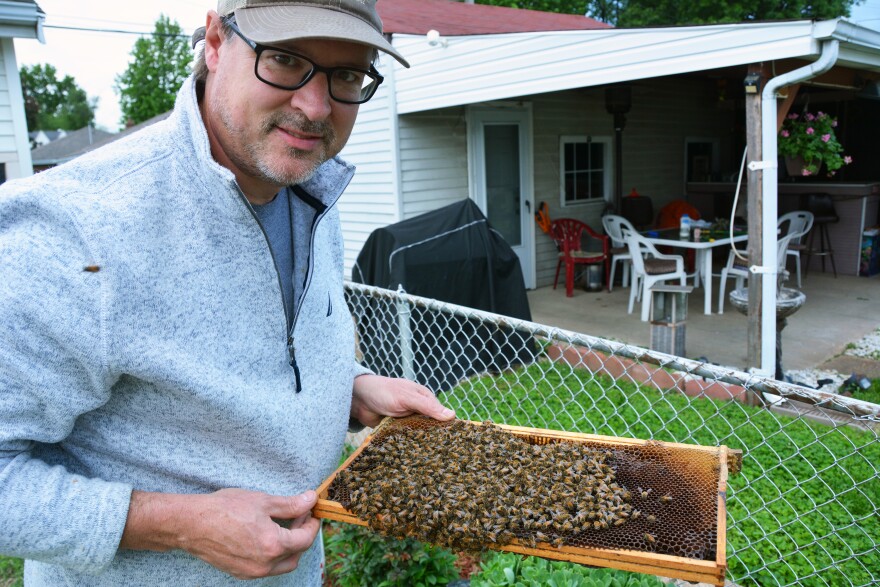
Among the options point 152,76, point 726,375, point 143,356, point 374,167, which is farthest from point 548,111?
point 152,76

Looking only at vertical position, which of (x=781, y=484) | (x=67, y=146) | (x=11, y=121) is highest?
(x=67, y=146)

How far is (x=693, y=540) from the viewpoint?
1296 mm

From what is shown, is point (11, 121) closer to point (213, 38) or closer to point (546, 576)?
point (213, 38)

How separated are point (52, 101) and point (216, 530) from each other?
250 ft

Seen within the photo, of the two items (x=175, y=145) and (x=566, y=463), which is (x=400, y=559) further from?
(x=175, y=145)

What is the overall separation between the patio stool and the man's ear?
10.8m

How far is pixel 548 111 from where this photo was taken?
1020 centimetres

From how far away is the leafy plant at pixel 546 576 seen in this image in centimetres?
211

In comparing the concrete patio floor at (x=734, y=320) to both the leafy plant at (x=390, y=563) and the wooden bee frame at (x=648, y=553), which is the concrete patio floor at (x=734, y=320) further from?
the wooden bee frame at (x=648, y=553)

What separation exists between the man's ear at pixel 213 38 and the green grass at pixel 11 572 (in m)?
3.33

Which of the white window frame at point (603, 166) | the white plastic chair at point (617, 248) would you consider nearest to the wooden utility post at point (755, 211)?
the white plastic chair at point (617, 248)

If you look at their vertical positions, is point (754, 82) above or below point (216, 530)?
above

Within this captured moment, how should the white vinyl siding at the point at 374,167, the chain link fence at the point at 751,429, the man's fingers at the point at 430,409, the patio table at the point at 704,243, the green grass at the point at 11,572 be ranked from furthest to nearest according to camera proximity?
the white vinyl siding at the point at 374,167 < the patio table at the point at 704,243 < the green grass at the point at 11,572 < the chain link fence at the point at 751,429 < the man's fingers at the point at 430,409

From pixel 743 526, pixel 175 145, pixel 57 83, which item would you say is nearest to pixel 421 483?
pixel 175 145
